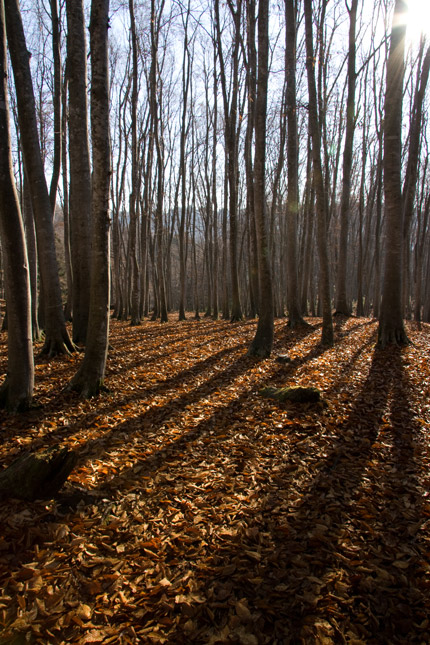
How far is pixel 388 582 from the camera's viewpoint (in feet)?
6.89

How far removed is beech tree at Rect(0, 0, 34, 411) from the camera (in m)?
3.86

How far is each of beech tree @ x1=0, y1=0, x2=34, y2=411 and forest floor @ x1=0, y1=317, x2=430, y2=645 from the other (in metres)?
0.38

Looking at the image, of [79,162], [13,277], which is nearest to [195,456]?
[13,277]

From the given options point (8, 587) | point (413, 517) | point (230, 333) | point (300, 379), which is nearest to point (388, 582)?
point (413, 517)

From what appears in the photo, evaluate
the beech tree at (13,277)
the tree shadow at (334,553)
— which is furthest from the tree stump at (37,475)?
the beech tree at (13,277)

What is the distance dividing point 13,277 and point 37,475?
2.36 m

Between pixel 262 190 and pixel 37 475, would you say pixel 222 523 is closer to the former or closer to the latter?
pixel 37 475

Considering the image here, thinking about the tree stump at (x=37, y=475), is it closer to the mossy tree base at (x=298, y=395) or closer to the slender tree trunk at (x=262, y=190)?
the mossy tree base at (x=298, y=395)

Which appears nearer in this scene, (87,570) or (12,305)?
(87,570)

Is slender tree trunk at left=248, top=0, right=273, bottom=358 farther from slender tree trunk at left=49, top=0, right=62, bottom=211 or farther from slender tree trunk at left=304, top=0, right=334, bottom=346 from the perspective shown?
slender tree trunk at left=49, top=0, right=62, bottom=211

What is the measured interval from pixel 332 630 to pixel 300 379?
4.25 meters

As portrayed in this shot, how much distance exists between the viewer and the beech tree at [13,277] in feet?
12.7

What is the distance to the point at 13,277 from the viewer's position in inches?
160

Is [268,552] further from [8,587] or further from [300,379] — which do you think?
[300,379]
